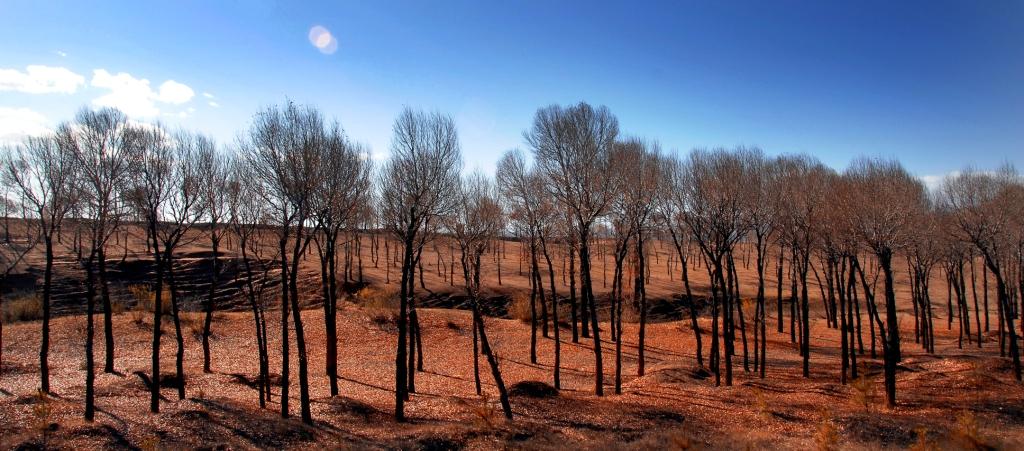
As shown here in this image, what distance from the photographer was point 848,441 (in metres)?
12.3

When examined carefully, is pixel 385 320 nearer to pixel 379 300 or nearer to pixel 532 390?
pixel 379 300

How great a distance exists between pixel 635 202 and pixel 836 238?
8.27 m

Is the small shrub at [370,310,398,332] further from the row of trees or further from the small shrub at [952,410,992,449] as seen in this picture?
the small shrub at [952,410,992,449]

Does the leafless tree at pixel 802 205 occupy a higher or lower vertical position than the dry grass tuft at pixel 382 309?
higher

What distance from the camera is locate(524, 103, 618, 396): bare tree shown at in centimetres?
1698

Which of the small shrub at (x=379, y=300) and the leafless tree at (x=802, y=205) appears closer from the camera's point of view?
the leafless tree at (x=802, y=205)

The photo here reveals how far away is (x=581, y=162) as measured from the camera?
17172mm


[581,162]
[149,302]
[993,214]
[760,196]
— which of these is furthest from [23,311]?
[993,214]

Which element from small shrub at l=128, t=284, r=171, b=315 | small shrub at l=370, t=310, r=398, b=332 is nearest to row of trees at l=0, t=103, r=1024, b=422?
small shrub at l=370, t=310, r=398, b=332

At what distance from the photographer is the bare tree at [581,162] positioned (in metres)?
17.0

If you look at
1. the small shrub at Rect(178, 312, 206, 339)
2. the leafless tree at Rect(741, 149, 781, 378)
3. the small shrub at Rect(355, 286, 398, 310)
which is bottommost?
the small shrub at Rect(178, 312, 206, 339)

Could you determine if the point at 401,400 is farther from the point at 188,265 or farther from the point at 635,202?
the point at 188,265

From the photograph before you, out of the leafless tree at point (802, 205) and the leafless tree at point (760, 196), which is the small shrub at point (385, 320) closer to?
the leafless tree at point (760, 196)

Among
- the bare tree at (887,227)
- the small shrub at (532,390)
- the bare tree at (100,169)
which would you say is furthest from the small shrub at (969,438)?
the bare tree at (100,169)
